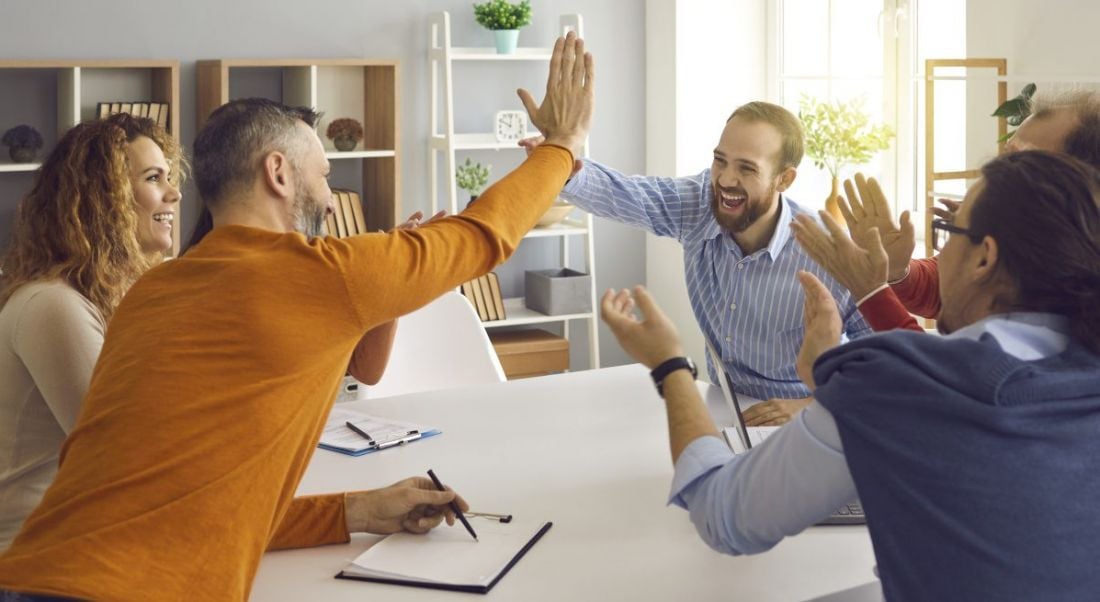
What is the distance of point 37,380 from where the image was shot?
85.7 inches

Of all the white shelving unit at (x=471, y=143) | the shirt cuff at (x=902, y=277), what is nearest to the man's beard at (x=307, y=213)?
the shirt cuff at (x=902, y=277)

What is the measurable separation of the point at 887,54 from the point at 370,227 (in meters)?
2.18

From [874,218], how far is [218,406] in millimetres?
1319

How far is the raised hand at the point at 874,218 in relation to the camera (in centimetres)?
238

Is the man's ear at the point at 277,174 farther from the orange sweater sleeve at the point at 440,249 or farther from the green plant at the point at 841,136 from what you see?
the green plant at the point at 841,136

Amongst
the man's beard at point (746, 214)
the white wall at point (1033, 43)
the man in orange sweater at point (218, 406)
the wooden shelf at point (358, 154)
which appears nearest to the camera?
the man in orange sweater at point (218, 406)

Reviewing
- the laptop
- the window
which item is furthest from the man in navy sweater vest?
the window

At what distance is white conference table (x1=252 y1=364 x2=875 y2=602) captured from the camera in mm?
1786

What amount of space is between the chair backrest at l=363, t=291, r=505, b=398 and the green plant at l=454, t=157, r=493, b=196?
188cm

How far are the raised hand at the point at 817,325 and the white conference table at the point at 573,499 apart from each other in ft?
0.93

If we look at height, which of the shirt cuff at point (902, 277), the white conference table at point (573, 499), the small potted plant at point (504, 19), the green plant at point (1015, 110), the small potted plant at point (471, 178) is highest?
the small potted plant at point (504, 19)

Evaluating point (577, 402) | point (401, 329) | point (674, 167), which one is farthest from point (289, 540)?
point (674, 167)

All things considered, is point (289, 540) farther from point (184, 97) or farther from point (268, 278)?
point (184, 97)

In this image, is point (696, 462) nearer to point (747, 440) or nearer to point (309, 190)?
point (747, 440)
